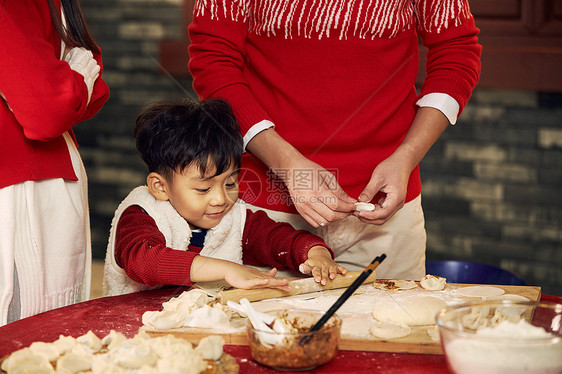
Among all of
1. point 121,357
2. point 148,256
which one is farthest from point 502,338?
point 148,256

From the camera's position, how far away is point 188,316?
1306 millimetres

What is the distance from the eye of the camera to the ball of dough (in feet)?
4.13

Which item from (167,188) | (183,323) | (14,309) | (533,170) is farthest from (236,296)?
(533,170)

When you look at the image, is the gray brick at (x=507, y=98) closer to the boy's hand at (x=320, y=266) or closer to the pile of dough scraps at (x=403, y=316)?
the boy's hand at (x=320, y=266)

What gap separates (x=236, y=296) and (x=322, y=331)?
0.39 metres

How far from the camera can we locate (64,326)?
4.36 feet

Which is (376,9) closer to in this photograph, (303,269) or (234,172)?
(234,172)

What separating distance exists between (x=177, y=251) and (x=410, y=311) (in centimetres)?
58

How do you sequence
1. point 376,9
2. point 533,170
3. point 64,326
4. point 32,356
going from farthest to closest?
point 533,170 → point 376,9 → point 64,326 → point 32,356

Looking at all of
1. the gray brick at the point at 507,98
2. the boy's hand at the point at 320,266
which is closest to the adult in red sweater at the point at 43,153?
the boy's hand at the point at 320,266

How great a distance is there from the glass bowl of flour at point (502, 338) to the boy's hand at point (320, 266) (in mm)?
516

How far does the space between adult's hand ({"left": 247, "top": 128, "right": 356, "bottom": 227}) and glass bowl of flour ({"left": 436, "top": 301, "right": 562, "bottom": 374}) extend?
22.5 inches

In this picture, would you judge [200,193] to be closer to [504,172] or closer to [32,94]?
[32,94]

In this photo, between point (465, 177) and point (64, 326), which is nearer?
point (64, 326)
